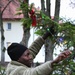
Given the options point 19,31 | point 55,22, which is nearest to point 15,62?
point 55,22

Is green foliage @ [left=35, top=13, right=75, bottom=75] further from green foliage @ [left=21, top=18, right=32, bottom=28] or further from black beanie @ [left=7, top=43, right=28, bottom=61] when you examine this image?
black beanie @ [left=7, top=43, right=28, bottom=61]

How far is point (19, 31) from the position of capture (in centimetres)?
4356

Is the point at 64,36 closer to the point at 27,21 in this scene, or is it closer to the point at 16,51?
the point at 27,21

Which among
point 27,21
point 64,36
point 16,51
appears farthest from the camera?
point 27,21

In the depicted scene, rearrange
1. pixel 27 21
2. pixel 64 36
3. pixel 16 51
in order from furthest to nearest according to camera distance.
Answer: pixel 27 21 → pixel 64 36 → pixel 16 51

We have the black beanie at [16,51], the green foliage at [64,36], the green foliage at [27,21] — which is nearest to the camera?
the black beanie at [16,51]

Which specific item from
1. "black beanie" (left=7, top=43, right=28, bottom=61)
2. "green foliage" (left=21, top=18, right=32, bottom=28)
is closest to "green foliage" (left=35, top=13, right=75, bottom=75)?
"green foliage" (left=21, top=18, right=32, bottom=28)

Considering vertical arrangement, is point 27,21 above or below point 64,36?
above

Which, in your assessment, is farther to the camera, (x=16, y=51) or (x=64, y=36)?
(x=64, y=36)

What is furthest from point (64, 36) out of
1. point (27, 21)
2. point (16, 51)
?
point (16, 51)

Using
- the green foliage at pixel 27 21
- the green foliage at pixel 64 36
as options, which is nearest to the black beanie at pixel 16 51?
the green foliage at pixel 64 36

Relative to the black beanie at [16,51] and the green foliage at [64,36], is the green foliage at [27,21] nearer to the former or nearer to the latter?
Answer: the green foliage at [64,36]

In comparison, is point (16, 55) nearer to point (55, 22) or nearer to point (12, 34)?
point (55, 22)

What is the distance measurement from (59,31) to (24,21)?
51cm
